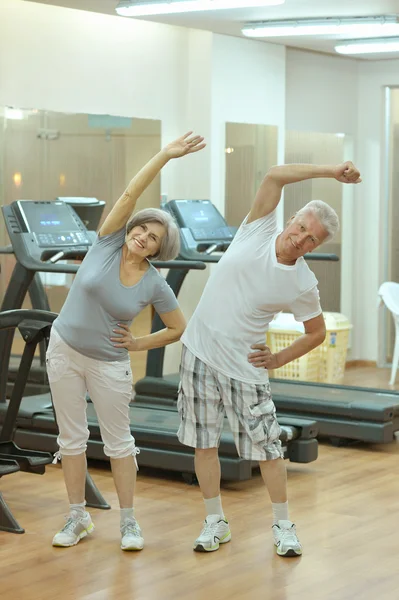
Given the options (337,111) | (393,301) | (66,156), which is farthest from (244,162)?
(393,301)

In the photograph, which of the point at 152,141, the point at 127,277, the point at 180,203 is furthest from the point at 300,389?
the point at 127,277

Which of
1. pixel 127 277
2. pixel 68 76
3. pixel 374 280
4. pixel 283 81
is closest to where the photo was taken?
pixel 127 277

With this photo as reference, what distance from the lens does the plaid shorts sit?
13.8ft

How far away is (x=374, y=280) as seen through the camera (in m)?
9.84

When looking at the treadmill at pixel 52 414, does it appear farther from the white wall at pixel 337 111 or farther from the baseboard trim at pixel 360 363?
the baseboard trim at pixel 360 363

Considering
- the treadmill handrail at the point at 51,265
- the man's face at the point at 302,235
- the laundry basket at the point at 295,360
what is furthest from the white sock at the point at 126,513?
the laundry basket at the point at 295,360

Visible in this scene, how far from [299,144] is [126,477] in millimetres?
5464

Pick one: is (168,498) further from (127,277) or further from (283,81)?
(283,81)

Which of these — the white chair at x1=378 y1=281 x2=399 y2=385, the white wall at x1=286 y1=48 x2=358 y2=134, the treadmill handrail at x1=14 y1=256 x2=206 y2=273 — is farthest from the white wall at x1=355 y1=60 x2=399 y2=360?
the treadmill handrail at x1=14 y1=256 x2=206 y2=273

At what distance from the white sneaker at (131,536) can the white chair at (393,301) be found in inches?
190

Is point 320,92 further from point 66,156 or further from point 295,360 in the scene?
point 66,156

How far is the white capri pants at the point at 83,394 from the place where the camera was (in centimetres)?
426

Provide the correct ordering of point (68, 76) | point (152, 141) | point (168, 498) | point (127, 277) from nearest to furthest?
point (127, 277) → point (168, 498) → point (68, 76) → point (152, 141)

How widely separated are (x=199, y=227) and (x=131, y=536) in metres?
3.27
